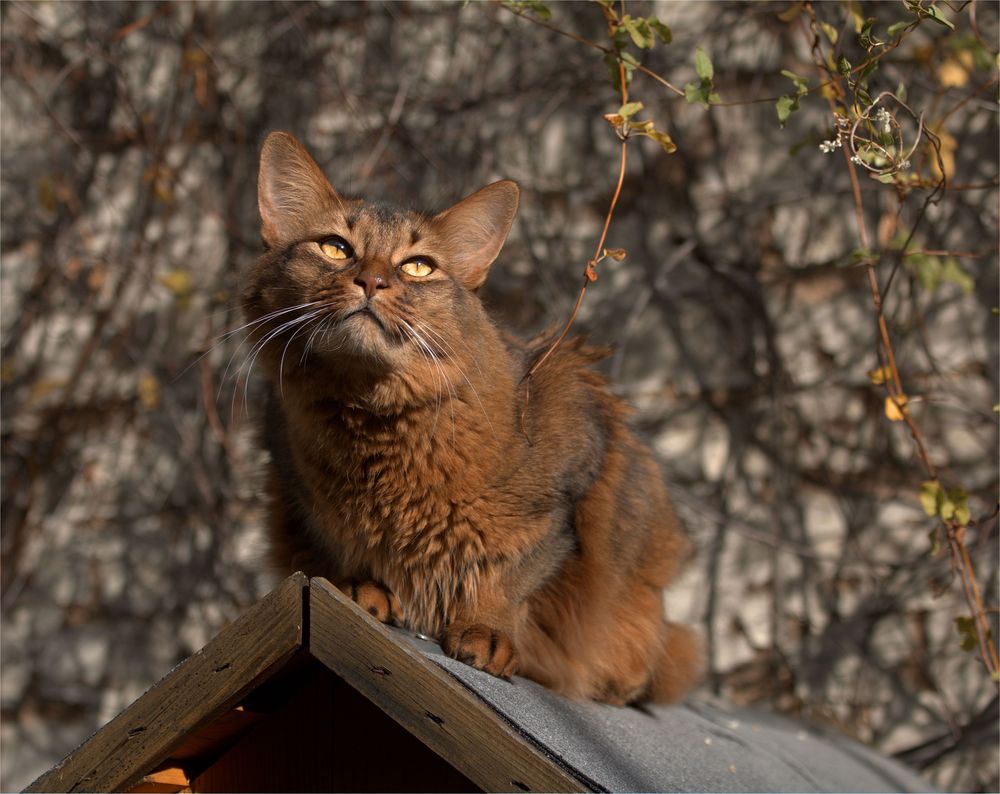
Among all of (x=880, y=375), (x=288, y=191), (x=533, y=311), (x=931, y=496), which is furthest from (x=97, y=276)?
(x=931, y=496)

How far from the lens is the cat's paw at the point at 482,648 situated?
2.08 m

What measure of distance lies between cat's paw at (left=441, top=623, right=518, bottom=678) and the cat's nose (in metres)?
0.69

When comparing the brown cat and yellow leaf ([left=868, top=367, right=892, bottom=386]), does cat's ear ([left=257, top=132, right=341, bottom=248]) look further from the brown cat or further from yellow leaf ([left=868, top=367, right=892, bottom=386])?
yellow leaf ([left=868, top=367, right=892, bottom=386])

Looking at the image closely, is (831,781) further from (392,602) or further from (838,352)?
(838,352)

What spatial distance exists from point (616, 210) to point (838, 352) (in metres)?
1.00

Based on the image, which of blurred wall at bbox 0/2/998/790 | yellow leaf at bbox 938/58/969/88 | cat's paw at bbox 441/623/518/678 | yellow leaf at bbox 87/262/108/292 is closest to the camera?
cat's paw at bbox 441/623/518/678

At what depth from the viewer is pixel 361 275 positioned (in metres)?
2.15

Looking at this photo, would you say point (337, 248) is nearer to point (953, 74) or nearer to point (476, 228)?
point (476, 228)

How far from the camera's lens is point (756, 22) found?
414 cm

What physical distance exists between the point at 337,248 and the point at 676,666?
55.1 inches

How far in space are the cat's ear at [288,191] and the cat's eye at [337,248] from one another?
3.8 inches

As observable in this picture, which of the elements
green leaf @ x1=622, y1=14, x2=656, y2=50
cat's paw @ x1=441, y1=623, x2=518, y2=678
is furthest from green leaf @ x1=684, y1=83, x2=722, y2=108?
cat's paw @ x1=441, y1=623, x2=518, y2=678

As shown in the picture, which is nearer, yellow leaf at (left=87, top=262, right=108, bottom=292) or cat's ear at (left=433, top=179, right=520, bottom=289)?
cat's ear at (left=433, top=179, right=520, bottom=289)

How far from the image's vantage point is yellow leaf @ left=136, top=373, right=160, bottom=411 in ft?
14.9
